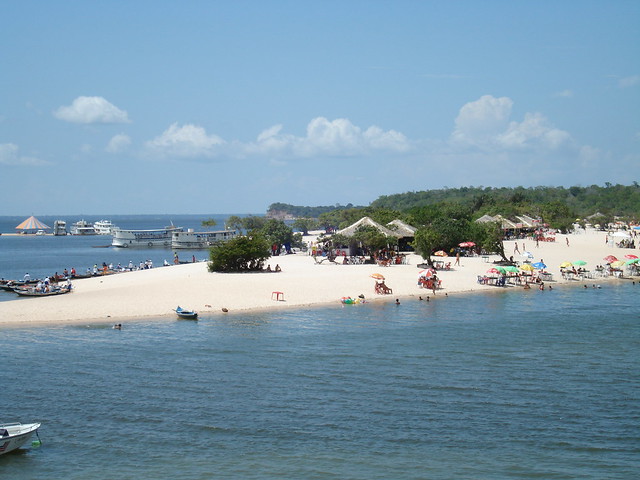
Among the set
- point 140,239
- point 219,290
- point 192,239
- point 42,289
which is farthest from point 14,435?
point 140,239

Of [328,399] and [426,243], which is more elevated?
[426,243]

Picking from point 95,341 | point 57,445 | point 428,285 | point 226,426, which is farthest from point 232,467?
point 428,285

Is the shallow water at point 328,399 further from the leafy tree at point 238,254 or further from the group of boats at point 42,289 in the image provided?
the leafy tree at point 238,254

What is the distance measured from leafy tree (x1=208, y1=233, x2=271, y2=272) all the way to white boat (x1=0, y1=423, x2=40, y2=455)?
28.0m

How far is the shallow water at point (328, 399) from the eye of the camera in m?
14.5

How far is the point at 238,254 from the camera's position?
141 feet

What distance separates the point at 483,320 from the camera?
98.9ft

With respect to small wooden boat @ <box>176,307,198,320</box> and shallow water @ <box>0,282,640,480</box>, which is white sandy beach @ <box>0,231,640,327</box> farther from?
shallow water @ <box>0,282,640,480</box>

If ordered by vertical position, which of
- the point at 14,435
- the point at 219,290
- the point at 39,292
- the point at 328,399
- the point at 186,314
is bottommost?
the point at 328,399

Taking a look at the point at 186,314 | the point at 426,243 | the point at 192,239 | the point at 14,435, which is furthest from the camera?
the point at 192,239

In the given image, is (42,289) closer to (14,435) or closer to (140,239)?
(14,435)

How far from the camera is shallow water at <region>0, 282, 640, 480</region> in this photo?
14469 mm

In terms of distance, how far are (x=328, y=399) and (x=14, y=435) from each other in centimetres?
808

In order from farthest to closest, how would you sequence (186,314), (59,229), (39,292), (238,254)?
1. (59,229)
2. (238,254)
3. (39,292)
4. (186,314)
